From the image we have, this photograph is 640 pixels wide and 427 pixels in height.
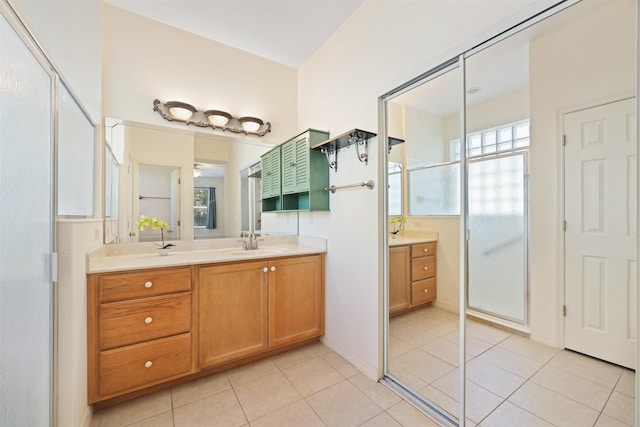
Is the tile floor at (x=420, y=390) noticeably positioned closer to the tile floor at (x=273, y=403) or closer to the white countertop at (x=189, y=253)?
the tile floor at (x=273, y=403)

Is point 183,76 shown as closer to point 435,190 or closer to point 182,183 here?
point 182,183

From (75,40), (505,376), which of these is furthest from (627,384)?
(75,40)

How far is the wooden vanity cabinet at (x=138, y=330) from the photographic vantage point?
1.52 meters

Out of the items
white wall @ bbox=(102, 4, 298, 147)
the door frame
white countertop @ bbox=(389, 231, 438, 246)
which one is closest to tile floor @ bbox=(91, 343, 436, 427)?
the door frame

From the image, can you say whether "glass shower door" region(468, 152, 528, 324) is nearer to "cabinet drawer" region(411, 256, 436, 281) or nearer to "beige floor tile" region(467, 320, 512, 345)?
"beige floor tile" region(467, 320, 512, 345)

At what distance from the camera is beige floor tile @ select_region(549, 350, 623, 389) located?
106cm

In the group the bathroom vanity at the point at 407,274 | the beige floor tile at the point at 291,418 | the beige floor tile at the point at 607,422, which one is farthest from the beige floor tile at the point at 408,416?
the beige floor tile at the point at 607,422

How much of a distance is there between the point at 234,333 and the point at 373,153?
67.8 inches

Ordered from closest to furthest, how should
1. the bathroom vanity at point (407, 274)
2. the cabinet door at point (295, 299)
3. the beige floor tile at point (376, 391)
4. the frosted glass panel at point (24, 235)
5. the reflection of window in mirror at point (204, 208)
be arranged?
the frosted glass panel at point (24, 235), the beige floor tile at point (376, 391), the bathroom vanity at point (407, 274), the cabinet door at point (295, 299), the reflection of window in mirror at point (204, 208)

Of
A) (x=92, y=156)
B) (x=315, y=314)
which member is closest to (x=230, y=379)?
(x=315, y=314)

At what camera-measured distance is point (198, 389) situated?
1.79 m

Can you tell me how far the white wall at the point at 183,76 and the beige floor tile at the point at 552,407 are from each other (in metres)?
2.79

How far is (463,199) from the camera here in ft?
4.69

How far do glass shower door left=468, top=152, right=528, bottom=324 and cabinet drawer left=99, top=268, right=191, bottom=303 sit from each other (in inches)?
71.7
